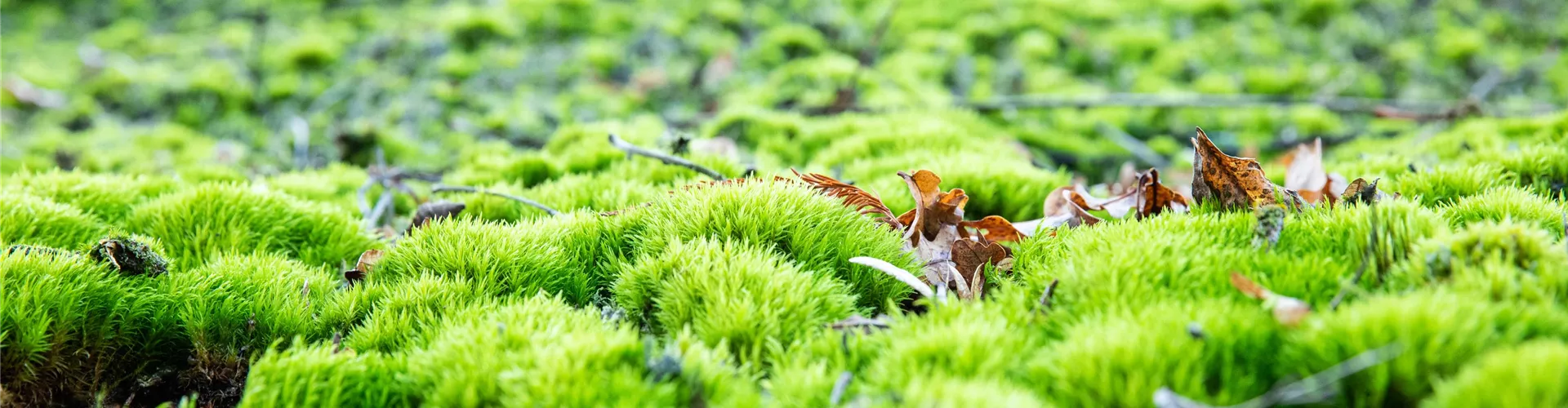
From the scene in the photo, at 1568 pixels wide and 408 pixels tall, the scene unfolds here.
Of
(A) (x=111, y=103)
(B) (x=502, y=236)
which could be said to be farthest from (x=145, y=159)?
(B) (x=502, y=236)

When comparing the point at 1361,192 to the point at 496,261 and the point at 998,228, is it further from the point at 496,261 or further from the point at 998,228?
the point at 496,261

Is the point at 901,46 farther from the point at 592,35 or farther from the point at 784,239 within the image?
the point at 784,239

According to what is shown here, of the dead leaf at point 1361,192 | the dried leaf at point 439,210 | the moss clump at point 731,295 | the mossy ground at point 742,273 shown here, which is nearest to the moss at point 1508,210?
the mossy ground at point 742,273

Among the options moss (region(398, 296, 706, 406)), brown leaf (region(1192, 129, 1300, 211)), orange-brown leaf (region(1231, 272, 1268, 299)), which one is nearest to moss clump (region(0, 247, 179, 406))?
moss (region(398, 296, 706, 406))

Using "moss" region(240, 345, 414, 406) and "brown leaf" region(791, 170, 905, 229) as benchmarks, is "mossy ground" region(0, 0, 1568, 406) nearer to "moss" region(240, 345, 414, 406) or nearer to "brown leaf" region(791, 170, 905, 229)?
"moss" region(240, 345, 414, 406)

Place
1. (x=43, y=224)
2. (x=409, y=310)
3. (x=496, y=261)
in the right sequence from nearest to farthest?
(x=409, y=310)
(x=496, y=261)
(x=43, y=224)

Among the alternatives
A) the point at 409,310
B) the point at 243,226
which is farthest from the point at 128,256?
the point at 409,310
